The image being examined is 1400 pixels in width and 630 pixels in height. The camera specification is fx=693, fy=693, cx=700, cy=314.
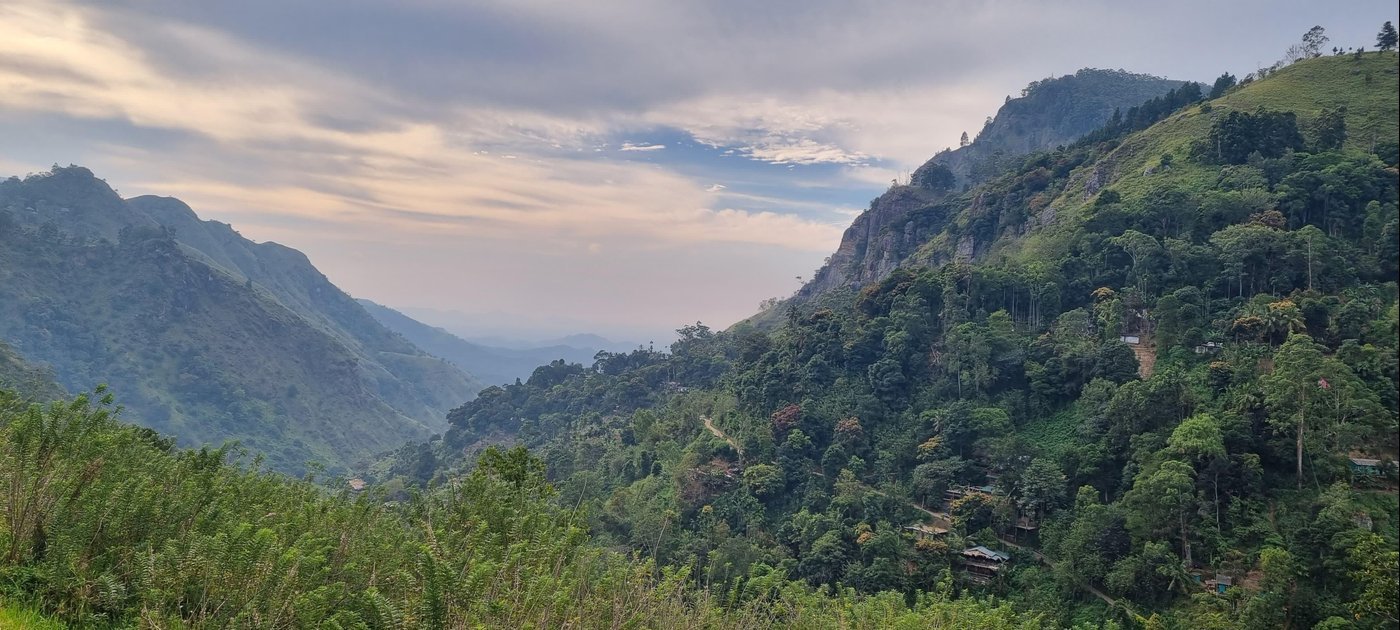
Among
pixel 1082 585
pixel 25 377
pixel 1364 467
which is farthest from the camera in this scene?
pixel 25 377

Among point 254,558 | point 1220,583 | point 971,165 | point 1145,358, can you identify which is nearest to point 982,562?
point 1220,583

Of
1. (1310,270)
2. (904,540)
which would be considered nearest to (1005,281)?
(1310,270)

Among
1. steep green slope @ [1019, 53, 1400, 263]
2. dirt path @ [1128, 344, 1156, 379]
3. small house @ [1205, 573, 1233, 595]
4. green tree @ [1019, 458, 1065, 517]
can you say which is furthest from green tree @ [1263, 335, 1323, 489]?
steep green slope @ [1019, 53, 1400, 263]

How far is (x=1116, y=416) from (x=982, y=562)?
7.11m

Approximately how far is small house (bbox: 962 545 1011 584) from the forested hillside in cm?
8

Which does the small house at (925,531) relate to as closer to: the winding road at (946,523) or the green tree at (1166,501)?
the winding road at (946,523)

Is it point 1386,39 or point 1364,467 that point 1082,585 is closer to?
point 1364,467

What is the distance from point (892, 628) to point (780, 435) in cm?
2417

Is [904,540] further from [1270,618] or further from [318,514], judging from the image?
[318,514]

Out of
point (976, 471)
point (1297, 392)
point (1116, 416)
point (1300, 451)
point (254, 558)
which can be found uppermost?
point (254, 558)

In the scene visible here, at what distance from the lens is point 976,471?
27.9 m

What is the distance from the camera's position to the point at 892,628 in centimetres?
1076

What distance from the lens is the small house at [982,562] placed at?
22516mm

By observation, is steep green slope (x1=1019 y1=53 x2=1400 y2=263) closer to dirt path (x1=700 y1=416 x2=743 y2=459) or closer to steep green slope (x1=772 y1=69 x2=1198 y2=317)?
steep green slope (x1=772 y1=69 x2=1198 y2=317)
